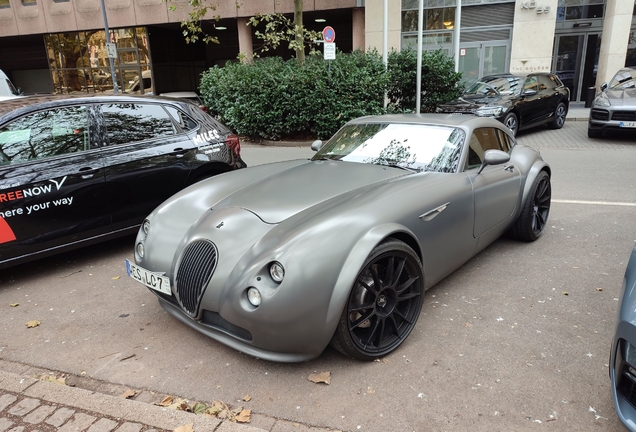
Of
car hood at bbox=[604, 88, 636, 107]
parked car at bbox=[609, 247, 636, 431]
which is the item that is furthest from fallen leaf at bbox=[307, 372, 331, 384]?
car hood at bbox=[604, 88, 636, 107]

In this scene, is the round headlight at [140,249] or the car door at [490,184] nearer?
the round headlight at [140,249]

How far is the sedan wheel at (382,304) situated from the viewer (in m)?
2.72

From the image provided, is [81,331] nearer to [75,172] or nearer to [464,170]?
[75,172]

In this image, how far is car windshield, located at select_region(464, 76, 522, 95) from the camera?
11.6m

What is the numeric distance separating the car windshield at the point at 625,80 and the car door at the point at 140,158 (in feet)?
36.0

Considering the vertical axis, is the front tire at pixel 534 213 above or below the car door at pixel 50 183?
below

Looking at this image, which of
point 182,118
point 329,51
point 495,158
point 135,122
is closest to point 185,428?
point 495,158

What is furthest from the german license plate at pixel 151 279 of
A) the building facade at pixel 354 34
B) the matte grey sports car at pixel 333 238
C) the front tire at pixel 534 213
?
the building facade at pixel 354 34

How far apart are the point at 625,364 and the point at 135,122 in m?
4.65

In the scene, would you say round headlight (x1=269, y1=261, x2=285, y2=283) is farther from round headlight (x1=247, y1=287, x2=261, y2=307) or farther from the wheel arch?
the wheel arch

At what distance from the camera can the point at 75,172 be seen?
14.0 ft

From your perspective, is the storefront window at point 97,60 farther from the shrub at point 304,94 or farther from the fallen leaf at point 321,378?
the fallen leaf at point 321,378

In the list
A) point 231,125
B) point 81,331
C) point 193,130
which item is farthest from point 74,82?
point 81,331

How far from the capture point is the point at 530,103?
1152cm
